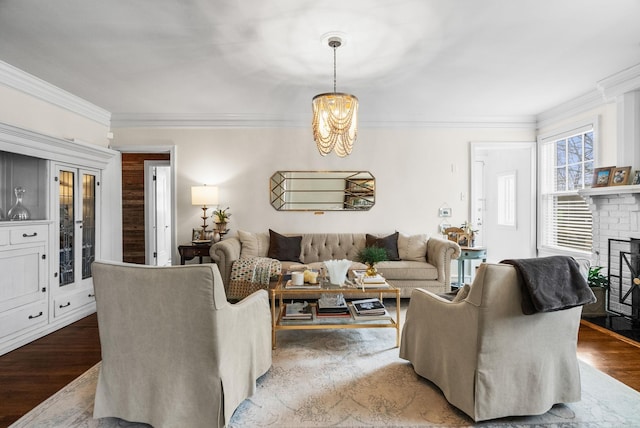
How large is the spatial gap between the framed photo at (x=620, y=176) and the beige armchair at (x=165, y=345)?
409cm

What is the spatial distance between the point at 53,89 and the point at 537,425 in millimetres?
5164

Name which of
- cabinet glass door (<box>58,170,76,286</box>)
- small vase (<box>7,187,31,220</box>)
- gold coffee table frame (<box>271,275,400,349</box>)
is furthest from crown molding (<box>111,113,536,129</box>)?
gold coffee table frame (<box>271,275,400,349</box>)

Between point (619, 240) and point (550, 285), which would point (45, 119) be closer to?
point (550, 285)

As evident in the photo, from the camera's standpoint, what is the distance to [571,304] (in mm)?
1809

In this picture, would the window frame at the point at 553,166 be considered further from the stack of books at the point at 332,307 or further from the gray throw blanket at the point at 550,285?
the stack of books at the point at 332,307

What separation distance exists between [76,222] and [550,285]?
Result: 4.42 metres

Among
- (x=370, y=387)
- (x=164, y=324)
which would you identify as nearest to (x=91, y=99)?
(x=164, y=324)

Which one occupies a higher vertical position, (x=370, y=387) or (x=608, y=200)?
(x=608, y=200)

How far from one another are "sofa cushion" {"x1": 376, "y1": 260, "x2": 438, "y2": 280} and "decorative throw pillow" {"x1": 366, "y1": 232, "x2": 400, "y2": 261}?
337 mm

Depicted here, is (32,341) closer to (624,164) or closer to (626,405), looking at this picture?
(626,405)

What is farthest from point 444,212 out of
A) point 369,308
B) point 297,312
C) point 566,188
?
point 297,312

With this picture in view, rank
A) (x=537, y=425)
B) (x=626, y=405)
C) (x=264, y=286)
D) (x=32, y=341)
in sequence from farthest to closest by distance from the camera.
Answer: (x=264, y=286), (x=32, y=341), (x=626, y=405), (x=537, y=425)

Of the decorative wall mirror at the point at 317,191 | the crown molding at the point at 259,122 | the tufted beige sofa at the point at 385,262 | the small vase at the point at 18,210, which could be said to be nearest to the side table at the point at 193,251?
the tufted beige sofa at the point at 385,262

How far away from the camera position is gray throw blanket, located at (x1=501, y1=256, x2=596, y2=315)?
1.76 meters
